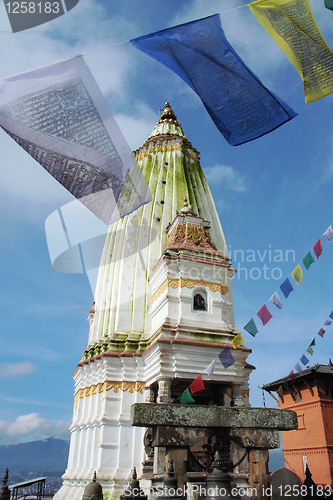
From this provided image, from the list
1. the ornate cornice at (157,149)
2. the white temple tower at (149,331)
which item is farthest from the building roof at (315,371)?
the ornate cornice at (157,149)

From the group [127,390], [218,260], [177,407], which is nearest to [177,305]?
[218,260]

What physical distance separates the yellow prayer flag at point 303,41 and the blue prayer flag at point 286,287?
6508mm

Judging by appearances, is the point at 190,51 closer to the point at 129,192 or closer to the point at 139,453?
the point at 129,192

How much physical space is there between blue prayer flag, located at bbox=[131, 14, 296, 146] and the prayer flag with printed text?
6157mm

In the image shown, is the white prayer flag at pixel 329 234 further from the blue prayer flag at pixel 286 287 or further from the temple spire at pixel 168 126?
the temple spire at pixel 168 126

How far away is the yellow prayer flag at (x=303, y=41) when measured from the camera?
7.40 meters

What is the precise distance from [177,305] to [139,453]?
6.17 metres

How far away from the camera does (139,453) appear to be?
46.8ft

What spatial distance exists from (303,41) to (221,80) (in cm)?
187

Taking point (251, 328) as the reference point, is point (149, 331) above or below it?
above

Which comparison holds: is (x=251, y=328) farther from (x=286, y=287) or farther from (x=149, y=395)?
(x=149, y=395)

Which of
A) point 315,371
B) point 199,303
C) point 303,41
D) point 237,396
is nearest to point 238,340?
point 237,396

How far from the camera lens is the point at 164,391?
42.1ft

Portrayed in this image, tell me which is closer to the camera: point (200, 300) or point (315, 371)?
point (200, 300)
